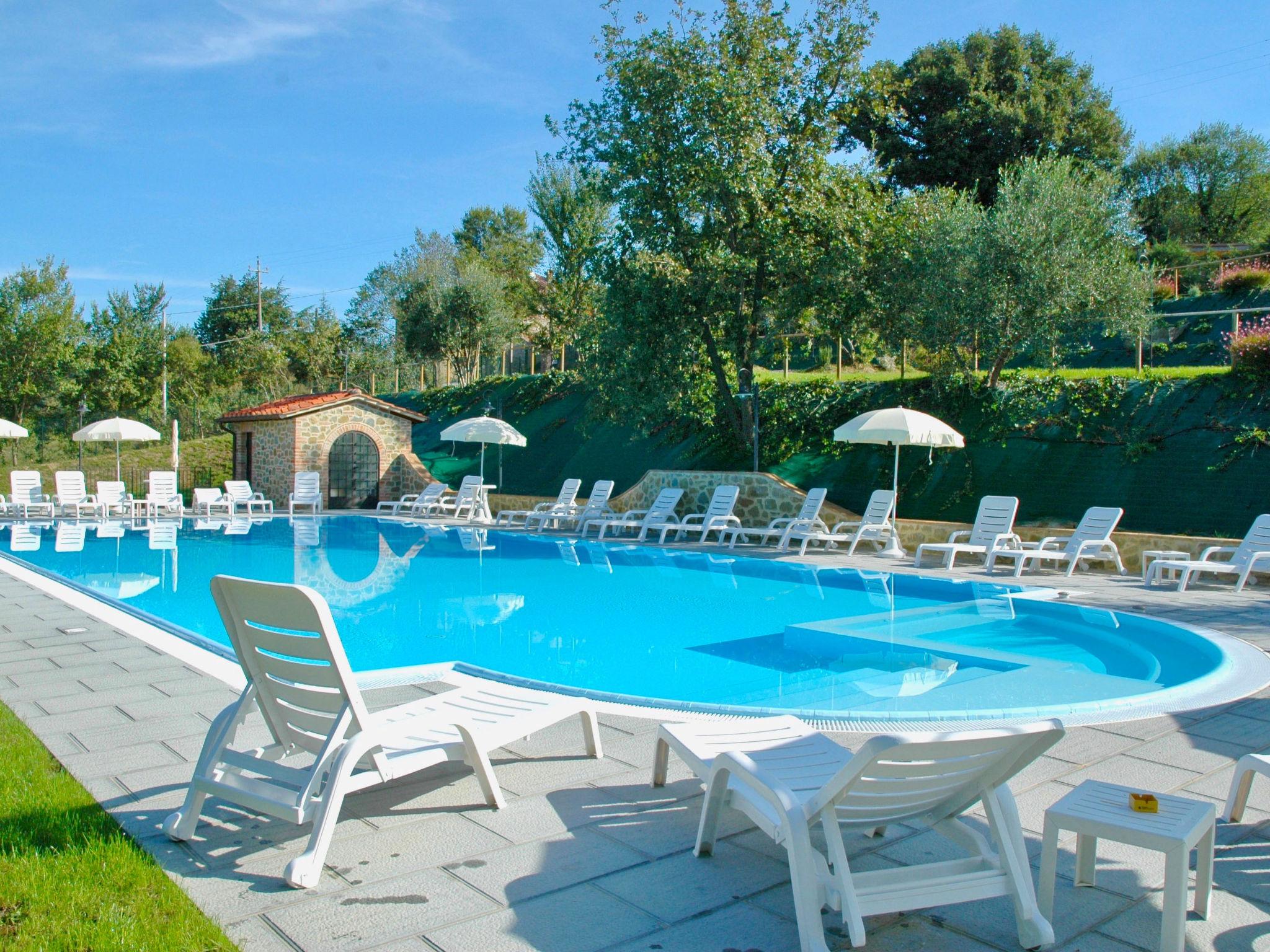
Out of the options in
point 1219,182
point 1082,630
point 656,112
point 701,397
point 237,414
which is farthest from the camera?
point 1219,182

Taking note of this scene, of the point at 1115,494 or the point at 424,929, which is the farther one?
the point at 1115,494

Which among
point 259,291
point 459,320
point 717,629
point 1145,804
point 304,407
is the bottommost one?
point 717,629

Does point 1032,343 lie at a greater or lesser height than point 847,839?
greater

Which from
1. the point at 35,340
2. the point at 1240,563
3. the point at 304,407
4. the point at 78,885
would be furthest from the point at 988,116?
the point at 78,885

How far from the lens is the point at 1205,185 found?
3503cm

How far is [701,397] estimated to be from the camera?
17984 mm

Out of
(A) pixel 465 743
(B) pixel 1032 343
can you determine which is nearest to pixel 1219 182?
(B) pixel 1032 343

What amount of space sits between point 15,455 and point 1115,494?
25.3 metres

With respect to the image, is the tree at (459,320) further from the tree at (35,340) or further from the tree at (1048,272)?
the tree at (1048,272)

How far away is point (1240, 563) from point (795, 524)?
5.61 meters

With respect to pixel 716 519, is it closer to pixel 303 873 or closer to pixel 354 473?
pixel 354 473

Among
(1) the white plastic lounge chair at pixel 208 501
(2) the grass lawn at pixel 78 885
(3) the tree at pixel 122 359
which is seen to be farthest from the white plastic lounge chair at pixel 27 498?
(2) the grass lawn at pixel 78 885

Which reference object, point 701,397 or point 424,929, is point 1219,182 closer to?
point 701,397

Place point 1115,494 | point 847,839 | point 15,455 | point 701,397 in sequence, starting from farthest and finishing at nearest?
point 15,455, point 701,397, point 1115,494, point 847,839
